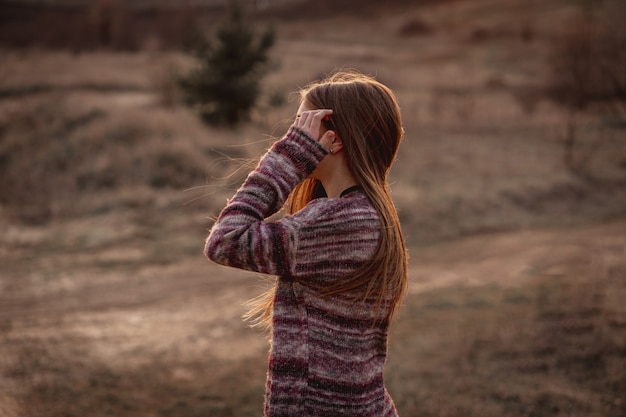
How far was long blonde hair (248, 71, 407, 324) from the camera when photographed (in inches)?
60.1

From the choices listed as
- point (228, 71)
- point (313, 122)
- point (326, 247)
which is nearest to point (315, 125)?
point (313, 122)

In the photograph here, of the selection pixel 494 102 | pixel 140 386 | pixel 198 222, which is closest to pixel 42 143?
pixel 198 222

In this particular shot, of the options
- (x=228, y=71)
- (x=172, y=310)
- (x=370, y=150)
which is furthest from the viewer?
(x=228, y=71)

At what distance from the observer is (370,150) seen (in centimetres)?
158

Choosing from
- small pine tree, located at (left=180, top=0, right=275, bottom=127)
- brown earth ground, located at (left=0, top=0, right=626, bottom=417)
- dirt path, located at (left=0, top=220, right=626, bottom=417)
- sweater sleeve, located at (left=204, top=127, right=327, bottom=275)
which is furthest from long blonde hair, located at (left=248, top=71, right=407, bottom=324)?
small pine tree, located at (left=180, top=0, right=275, bottom=127)

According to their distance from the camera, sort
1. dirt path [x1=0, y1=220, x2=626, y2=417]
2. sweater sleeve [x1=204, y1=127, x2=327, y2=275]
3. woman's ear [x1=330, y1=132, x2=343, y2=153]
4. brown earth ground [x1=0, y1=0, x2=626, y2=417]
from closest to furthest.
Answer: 1. sweater sleeve [x1=204, y1=127, x2=327, y2=275]
2. woman's ear [x1=330, y1=132, x2=343, y2=153]
3. brown earth ground [x1=0, y1=0, x2=626, y2=417]
4. dirt path [x1=0, y1=220, x2=626, y2=417]

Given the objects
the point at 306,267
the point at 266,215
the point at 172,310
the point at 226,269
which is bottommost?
the point at 226,269

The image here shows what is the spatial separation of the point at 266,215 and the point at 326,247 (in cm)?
18

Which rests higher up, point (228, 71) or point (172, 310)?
point (228, 71)

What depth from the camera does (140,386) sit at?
15.1 ft

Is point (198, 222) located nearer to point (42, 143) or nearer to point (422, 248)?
point (422, 248)

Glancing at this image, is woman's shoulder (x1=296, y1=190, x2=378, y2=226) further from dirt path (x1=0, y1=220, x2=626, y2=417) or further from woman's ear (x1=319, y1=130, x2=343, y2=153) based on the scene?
dirt path (x1=0, y1=220, x2=626, y2=417)

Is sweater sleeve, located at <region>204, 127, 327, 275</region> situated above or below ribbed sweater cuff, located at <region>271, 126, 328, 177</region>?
below

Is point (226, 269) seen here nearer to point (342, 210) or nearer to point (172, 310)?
point (172, 310)
